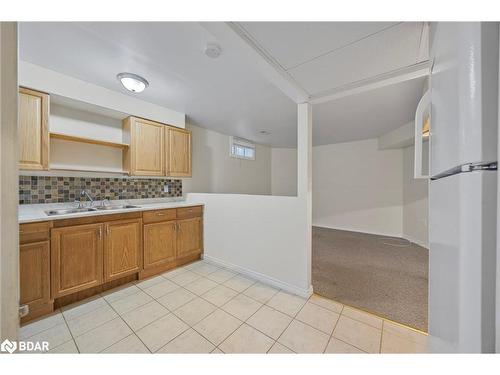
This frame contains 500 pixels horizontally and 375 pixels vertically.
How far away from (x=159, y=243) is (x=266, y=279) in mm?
1386

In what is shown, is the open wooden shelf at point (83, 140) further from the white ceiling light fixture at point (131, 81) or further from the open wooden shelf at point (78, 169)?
the white ceiling light fixture at point (131, 81)

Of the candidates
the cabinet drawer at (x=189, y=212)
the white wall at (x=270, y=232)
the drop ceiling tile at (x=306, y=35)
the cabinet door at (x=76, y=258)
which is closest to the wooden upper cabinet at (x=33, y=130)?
the cabinet door at (x=76, y=258)

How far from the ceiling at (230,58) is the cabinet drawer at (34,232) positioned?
4.58ft

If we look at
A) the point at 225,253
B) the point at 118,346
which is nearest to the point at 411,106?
the point at 225,253

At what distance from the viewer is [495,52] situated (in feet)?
1.35

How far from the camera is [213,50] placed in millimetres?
1420

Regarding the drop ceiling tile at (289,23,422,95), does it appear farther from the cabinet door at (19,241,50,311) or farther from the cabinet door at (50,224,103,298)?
the cabinet door at (19,241,50,311)

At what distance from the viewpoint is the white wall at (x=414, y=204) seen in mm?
3449

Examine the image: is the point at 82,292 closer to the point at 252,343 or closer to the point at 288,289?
the point at 252,343

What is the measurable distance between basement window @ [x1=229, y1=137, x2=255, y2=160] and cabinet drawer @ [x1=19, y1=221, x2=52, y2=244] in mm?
3251

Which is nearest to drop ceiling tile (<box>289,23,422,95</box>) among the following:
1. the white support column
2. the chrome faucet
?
the white support column

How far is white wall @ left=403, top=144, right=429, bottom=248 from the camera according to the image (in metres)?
3.45

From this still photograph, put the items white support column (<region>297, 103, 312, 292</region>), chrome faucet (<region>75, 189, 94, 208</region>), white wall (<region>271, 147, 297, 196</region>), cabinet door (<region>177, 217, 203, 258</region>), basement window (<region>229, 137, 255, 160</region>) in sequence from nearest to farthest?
1. white support column (<region>297, 103, 312, 292</region>)
2. chrome faucet (<region>75, 189, 94, 208</region>)
3. cabinet door (<region>177, 217, 203, 258</region>)
4. basement window (<region>229, 137, 255, 160</region>)
5. white wall (<region>271, 147, 297, 196</region>)

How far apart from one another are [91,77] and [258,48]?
5.97 feet
